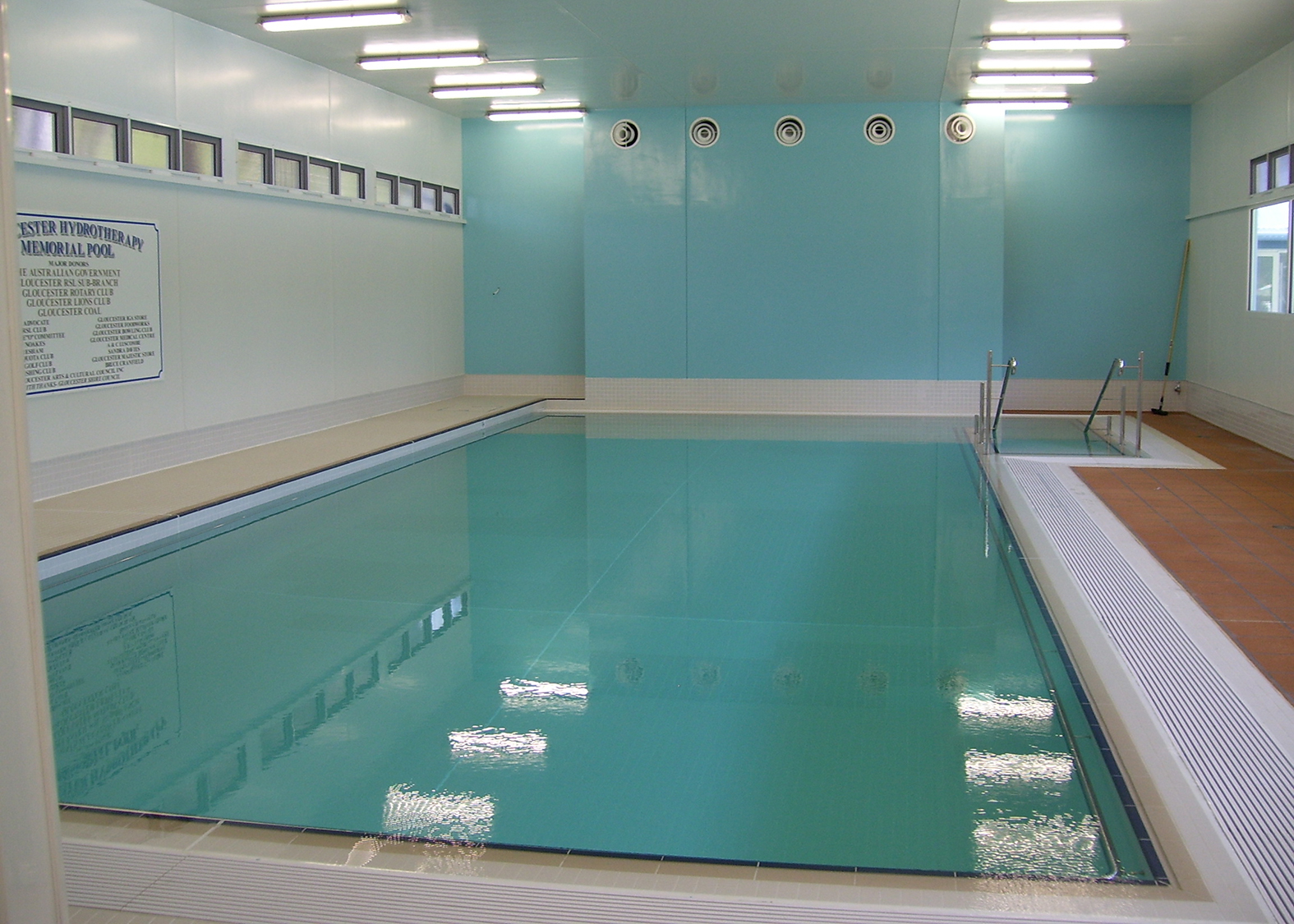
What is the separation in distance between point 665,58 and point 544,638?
6.42 m

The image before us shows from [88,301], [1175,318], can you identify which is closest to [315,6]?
[88,301]

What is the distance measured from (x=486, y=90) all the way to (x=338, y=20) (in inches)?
122

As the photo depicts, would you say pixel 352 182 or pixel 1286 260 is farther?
pixel 352 182

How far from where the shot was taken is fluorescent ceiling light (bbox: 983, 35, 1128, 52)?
8305 millimetres

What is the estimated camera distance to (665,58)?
366 inches

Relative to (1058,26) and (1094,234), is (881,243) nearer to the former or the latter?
(1094,234)

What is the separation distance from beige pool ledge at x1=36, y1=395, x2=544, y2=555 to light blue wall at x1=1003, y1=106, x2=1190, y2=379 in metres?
6.15

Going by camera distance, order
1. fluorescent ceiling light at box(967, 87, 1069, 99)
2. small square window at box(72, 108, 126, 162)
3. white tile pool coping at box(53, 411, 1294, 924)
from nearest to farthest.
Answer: white tile pool coping at box(53, 411, 1294, 924)
small square window at box(72, 108, 126, 162)
fluorescent ceiling light at box(967, 87, 1069, 99)

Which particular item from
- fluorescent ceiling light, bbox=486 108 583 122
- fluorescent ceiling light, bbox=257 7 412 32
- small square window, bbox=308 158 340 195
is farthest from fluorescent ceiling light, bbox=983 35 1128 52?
small square window, bbox=308 158 340 195

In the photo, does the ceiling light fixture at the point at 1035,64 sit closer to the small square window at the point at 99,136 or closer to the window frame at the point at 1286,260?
the window frame at the point at 1286,260

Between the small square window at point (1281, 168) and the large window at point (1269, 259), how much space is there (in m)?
0.17

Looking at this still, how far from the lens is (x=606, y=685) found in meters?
3.77

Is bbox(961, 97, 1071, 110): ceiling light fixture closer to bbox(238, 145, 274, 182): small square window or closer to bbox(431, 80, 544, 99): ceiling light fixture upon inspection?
bbox(431, 80, 544, 99): ceiling light fixture

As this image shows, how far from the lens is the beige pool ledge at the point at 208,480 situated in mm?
5645
